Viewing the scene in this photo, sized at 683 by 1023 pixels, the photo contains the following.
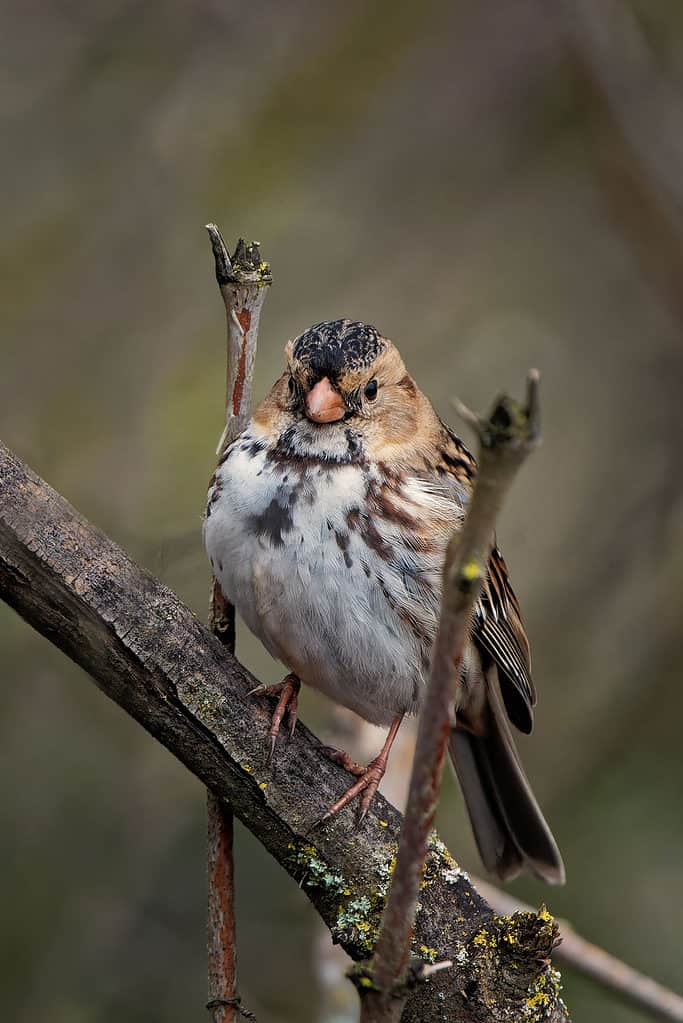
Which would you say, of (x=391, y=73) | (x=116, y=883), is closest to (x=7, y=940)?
(x=116, y=883)

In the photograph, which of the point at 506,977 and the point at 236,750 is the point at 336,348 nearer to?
the point at 236,750

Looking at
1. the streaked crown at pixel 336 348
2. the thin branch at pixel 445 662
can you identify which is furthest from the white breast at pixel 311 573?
the thin branch at pixel 445 662

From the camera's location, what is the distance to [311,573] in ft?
9.55

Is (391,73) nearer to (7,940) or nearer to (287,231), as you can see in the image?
(287,231)

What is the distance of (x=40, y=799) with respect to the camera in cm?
437

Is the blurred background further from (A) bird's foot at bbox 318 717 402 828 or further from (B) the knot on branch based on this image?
(B) the knot on branch

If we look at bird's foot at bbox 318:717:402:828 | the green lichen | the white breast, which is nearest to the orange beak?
the white breast

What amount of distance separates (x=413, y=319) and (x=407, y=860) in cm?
362

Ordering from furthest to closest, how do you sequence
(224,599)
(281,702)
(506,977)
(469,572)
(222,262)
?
1. (224,599)
2. (222,262)
3. (281,702)
4. (506,977)
5. (469,572)

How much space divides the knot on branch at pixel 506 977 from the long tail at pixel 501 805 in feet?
3.23

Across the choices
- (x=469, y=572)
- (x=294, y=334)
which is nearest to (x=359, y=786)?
(x=469, y=572)

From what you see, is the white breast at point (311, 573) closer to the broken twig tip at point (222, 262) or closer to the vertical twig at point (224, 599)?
the vertical twig at point (224, 599)

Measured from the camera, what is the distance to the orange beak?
3.02 m

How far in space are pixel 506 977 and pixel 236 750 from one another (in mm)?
639
